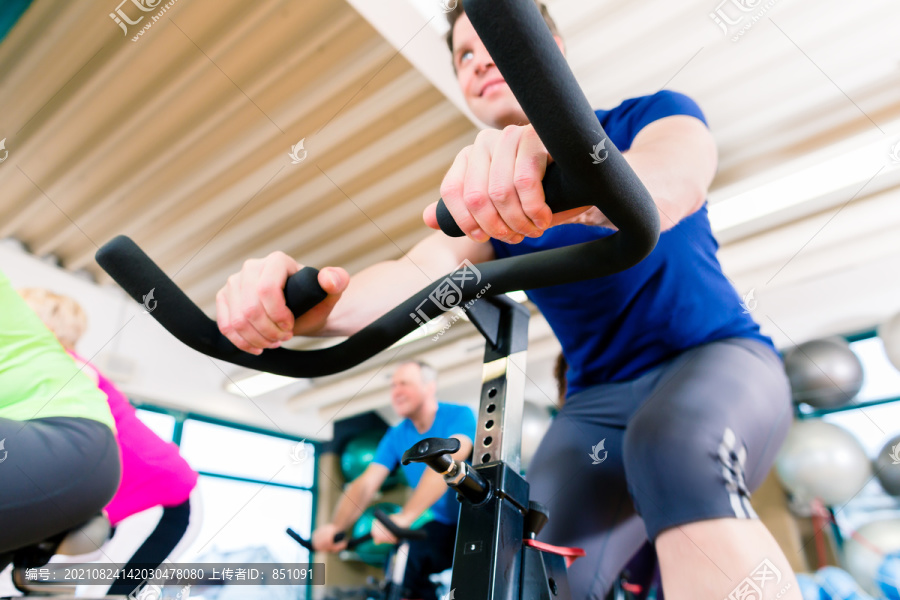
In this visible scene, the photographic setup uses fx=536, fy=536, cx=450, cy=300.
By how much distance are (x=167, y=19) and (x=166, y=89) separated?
0.50 metres

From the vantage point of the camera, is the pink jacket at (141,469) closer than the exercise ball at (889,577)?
Yes

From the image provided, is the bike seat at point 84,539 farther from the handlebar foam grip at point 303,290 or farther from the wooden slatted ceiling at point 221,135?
the wooden slatted ceiling at point 221,135

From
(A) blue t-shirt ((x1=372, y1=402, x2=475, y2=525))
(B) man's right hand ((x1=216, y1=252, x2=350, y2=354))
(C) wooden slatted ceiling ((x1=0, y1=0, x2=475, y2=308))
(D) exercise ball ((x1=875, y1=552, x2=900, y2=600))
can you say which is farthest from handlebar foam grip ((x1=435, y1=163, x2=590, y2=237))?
(D) exercise ball ((x1=875, y1=552, x2=900, y2=600))

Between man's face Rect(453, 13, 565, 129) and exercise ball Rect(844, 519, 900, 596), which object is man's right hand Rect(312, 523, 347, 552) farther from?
exercise ball Rect(844, 519, 900, 596)

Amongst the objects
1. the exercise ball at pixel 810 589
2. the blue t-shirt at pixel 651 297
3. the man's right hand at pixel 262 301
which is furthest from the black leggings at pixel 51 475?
the exercise ball at pixel 810 589

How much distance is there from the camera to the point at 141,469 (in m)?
1.51

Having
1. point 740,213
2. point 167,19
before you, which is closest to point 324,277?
point 167,19

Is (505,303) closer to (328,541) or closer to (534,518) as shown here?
(534,518)

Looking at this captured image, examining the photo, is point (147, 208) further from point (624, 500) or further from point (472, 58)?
point (624, 500)

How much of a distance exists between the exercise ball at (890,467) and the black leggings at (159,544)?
12.5 feet

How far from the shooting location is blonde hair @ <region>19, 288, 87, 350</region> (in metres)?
1.70

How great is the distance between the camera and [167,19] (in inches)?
115

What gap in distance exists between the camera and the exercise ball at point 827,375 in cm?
368

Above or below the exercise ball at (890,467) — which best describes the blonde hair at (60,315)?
above
